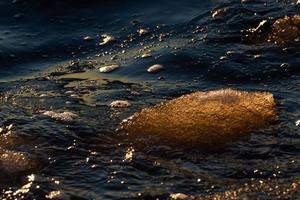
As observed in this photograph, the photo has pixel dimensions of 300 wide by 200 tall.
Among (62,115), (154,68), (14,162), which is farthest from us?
(154,68)

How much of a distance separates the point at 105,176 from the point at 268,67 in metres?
2.53

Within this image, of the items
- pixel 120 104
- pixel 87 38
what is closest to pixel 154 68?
pixel 120 104

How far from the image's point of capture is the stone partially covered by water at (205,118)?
4.11m

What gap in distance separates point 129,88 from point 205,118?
128 centimetres

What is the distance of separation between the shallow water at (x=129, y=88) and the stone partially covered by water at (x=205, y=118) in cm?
12

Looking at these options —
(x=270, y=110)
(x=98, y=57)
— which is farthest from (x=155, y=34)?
(x=270, y=110)

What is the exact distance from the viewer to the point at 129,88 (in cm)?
537

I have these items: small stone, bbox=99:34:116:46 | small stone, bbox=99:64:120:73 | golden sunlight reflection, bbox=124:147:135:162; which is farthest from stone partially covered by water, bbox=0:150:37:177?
small stone, bbox=99:34:116:46

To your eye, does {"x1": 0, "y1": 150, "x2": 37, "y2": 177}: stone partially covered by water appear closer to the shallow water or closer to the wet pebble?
the shallow water

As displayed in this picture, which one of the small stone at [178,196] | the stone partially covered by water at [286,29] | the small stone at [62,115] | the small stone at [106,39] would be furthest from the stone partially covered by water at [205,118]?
the small stone at [106,39]

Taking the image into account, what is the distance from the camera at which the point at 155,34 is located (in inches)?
265

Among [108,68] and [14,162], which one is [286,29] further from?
[14,162]

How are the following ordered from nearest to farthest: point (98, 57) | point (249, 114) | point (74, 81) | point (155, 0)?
1. point (249, 114)
2. point (74, 81)
3. point (98, 57)
4. point (155, 0)

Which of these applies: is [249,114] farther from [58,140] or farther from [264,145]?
[58,140]
